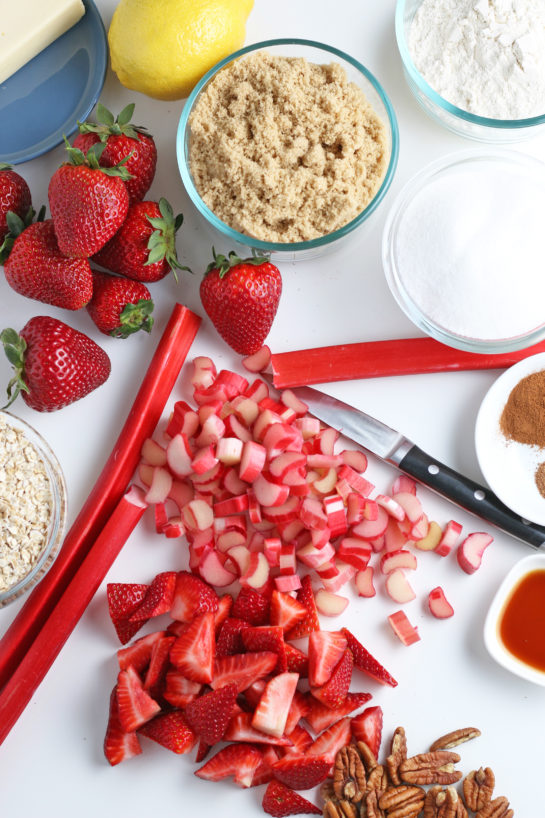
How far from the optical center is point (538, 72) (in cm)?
132

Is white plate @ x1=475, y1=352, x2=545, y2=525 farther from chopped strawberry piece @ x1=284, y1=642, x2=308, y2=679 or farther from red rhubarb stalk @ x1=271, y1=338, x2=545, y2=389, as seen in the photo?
chopped strawberry piece @ x1=284, y1=642, x2=308, y2=679

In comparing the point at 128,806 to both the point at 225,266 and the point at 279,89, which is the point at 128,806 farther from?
the point at 279,89

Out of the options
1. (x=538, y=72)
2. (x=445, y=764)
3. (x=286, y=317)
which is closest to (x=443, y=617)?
(x=445, y=764)

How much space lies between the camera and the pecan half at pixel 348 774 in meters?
1.37

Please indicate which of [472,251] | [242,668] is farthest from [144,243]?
[242,668]

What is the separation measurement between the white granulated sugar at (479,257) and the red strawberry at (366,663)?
627 millimetres

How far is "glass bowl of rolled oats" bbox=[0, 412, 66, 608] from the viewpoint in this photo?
4.32ft

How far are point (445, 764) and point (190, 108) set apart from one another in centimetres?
134

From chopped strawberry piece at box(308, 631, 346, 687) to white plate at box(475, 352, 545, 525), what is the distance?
43 cm

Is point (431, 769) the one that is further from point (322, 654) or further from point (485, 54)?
point (485, 54)

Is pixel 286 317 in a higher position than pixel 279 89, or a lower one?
lower

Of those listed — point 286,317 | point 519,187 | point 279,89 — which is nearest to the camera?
point 279,89

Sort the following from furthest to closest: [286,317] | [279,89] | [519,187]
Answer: [286,317]
[519,187]
[279,89]

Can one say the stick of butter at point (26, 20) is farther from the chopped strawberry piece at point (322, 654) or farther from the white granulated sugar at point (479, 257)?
the chopped strawberry piece at point (322, 654)
